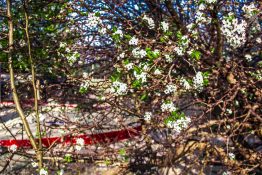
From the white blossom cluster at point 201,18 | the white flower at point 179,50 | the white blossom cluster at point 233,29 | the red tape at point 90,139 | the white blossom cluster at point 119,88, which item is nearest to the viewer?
the white blossom cluster at point 119,88

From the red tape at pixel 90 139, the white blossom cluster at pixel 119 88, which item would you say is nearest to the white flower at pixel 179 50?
the white blossom cluster at pixel 119 88

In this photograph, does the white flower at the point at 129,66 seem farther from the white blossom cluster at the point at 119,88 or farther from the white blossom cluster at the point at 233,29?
the white blossom cluster at the point at 233,29

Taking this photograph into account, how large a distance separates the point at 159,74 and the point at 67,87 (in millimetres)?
2948

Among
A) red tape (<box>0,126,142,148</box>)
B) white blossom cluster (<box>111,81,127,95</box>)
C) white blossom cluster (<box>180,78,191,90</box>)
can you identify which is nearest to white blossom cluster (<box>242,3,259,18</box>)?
white blossom cluster (<box>180,78,191,90</box>)

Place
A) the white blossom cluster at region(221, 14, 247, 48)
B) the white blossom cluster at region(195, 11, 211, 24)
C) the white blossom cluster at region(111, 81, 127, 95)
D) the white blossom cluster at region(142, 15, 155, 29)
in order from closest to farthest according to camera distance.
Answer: the white blossom cluster at region(111, 81, 127, 95)
the white blossom cluster at region(221, 14, 247, 48)
the white blossom cluster at region(195, 11, 211, 24)
the white blossom cluster at region(142, 15, 155, 29)

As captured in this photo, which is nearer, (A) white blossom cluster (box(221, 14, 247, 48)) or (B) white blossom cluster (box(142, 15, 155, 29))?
(A) white blossom cluster (box(221, 14, 247, 48))

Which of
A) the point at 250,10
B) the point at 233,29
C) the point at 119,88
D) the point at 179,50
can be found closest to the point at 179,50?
the point at 179,50

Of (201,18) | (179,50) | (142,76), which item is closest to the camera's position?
(142,76)

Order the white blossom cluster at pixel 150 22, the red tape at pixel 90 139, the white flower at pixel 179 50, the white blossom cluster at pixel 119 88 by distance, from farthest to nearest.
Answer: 1. the red tape at pixel 90 139
2. the white blossom cluster at pixel 150 22
3. the white flower at pixel 179 50
4. the white blossom cluster at pixel 119 88

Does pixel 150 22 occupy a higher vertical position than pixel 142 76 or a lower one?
higher

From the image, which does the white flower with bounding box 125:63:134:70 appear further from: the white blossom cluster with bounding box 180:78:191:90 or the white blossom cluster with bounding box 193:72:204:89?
the white blossom cluster with bounding box 193:72:204:89

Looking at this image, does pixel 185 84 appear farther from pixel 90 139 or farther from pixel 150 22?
pixel 90 139

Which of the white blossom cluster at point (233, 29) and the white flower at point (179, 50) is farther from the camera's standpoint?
the white blossom cluster at point (233, 29)

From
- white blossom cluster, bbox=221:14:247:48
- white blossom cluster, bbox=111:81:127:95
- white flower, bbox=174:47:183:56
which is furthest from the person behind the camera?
white blossom cluster, bbox=221:14:247:48
